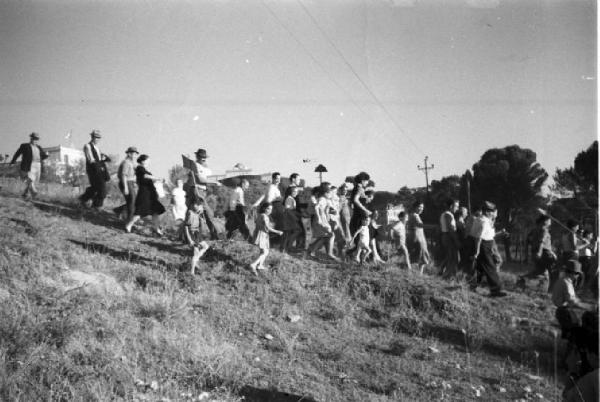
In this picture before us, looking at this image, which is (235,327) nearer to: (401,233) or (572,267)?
(401,233)

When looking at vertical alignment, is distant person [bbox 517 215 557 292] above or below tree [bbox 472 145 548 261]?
below

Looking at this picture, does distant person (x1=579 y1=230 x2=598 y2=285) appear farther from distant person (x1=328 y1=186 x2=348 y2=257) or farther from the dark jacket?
the dark jacket

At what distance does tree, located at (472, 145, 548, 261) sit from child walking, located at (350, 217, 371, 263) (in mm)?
22548

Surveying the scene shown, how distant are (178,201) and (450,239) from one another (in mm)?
5521

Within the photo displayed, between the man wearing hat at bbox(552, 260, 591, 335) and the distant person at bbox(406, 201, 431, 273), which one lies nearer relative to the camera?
the man wearing hat at bbox(552, 260, 591, 335)

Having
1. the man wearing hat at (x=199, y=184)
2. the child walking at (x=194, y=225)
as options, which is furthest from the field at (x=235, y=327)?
the man wearing hat at (x=199, y=184)

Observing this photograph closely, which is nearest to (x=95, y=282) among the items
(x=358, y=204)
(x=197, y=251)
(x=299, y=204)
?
(x=197, y=251)

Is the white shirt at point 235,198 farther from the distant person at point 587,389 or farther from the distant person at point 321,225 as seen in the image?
the distant person at point 587,389

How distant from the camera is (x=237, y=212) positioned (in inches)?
315

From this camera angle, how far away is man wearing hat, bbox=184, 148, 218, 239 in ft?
23.8

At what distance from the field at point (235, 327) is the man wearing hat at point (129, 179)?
571 mm

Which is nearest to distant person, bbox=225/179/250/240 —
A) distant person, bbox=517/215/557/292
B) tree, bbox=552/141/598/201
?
distant person, bbox=517/215/557/292

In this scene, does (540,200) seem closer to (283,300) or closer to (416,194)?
(416,194)

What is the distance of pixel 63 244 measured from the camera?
20.8 ft
